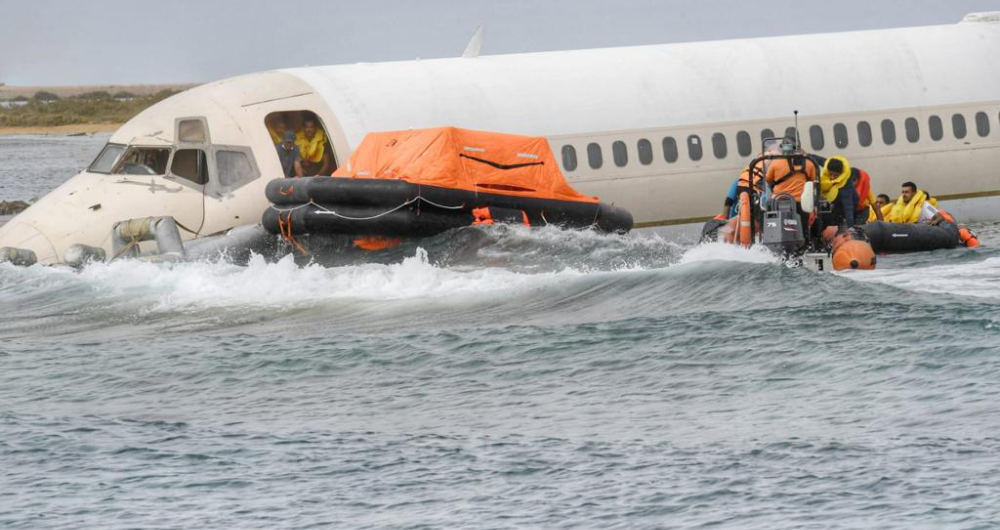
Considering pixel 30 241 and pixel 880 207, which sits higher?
pixel 30 241

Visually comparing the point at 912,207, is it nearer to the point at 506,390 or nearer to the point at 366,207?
the point at 366,207

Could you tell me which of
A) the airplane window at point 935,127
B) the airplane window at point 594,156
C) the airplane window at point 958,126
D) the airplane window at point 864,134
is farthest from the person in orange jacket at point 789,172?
the airplane window at point 958,126

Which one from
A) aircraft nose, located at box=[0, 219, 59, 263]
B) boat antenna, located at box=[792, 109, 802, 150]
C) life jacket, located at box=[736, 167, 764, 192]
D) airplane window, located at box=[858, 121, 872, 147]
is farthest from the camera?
airplane window, located at box=[858, 121, 872, 147]

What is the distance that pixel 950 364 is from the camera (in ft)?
49.3

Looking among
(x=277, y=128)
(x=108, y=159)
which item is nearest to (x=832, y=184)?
(x=277, y=128)

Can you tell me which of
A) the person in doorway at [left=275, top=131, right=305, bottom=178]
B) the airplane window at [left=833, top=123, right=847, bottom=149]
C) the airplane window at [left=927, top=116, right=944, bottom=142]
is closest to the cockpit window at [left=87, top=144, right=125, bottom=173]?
the person in doorway at [left=275, top=131, right=305, bottom=178]

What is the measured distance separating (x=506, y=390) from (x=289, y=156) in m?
9.55

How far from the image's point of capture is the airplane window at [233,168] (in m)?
23.2

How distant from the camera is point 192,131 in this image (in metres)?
23.4

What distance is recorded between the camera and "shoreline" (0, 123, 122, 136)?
121338 mm

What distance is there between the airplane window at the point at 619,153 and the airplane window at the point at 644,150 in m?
0.19

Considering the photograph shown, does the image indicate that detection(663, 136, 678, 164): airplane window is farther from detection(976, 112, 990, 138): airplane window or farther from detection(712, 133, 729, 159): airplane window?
detection(976, 112, 990, 138): airplane window

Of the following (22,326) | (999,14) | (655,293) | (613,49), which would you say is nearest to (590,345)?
(655,293)

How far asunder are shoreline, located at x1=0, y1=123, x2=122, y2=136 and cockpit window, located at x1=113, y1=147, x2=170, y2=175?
9899 cm
